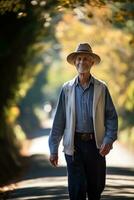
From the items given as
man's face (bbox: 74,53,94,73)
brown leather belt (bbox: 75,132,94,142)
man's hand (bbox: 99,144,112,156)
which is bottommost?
man's hand (bbox: 99,144,112,156)

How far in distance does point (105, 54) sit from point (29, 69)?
19.4 feet

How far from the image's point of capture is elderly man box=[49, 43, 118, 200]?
30.6ft

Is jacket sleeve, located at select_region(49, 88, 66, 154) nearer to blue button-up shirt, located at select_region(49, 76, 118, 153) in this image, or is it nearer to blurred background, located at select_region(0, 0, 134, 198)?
blue button-up shirt, located at select_region(49, 76, 118, 153)

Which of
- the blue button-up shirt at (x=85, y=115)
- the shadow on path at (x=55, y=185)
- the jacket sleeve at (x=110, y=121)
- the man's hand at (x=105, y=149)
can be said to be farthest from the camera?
the shadow on path at (x=55, y=185)

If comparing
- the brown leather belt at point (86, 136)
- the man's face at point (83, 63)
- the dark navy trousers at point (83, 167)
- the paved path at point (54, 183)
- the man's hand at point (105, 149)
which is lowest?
the paved path at point (54, 183)

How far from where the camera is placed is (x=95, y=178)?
9430 mm

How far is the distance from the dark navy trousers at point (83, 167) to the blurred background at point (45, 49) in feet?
15.7

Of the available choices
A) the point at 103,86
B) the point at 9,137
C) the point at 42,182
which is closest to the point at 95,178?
the point at 103,86

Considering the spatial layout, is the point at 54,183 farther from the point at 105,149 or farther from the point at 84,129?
the point at 105,149

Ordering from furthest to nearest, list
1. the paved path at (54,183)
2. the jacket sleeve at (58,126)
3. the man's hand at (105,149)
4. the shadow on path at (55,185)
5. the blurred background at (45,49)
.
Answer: the blurred background at (45,49), the paved path at (54,183), the shadow on path at (55,185), the jacket sleeve at (58,126), the man's hand at (105,149)

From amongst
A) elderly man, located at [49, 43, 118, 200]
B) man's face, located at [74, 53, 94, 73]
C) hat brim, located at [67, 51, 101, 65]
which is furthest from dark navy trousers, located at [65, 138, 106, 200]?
hat brim, located at [67, 51, 101, 65]

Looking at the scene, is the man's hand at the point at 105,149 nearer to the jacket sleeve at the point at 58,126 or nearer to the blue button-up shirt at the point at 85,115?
the blue button-up shirt at the point at 85,115

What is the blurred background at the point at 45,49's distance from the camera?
16.9 m

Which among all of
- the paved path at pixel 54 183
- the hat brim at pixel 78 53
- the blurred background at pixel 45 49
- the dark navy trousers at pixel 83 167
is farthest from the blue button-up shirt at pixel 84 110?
the blurred background at pixel 45 49
